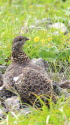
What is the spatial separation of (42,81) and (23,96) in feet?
1.03

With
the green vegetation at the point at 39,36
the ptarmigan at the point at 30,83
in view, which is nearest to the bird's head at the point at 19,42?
the ptarmigan at the point at 30,83

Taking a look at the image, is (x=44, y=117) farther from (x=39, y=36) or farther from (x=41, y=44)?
(x=39, y=36)

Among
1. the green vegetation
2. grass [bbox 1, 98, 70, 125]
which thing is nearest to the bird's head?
the green vegetation

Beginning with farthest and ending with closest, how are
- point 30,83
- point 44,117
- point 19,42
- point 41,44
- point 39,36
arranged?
1. point 39,36
2. point 41,44
3. point 19,42
4. point 30,83
5. point 44,117

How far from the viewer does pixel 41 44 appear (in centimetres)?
692

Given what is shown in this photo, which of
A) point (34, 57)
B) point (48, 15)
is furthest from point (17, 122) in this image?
point (48, 15)

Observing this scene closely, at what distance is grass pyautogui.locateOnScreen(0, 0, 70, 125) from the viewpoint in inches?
183

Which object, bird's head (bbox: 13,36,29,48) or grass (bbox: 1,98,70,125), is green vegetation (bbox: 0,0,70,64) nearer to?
bird's head (bbox: 13,36,29,48)

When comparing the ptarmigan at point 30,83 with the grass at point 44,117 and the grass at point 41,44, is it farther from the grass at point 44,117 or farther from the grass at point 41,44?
the grass at point 44,117

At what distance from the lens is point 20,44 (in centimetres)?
602

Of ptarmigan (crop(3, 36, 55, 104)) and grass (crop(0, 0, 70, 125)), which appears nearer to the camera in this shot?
grass (crop(0, 0, 70, 125))

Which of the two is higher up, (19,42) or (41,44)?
(19,42)

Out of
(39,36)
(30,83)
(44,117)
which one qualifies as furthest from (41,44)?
(44,117)

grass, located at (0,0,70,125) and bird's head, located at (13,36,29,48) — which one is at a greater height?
bird's head, located at (13,36,29,48)
